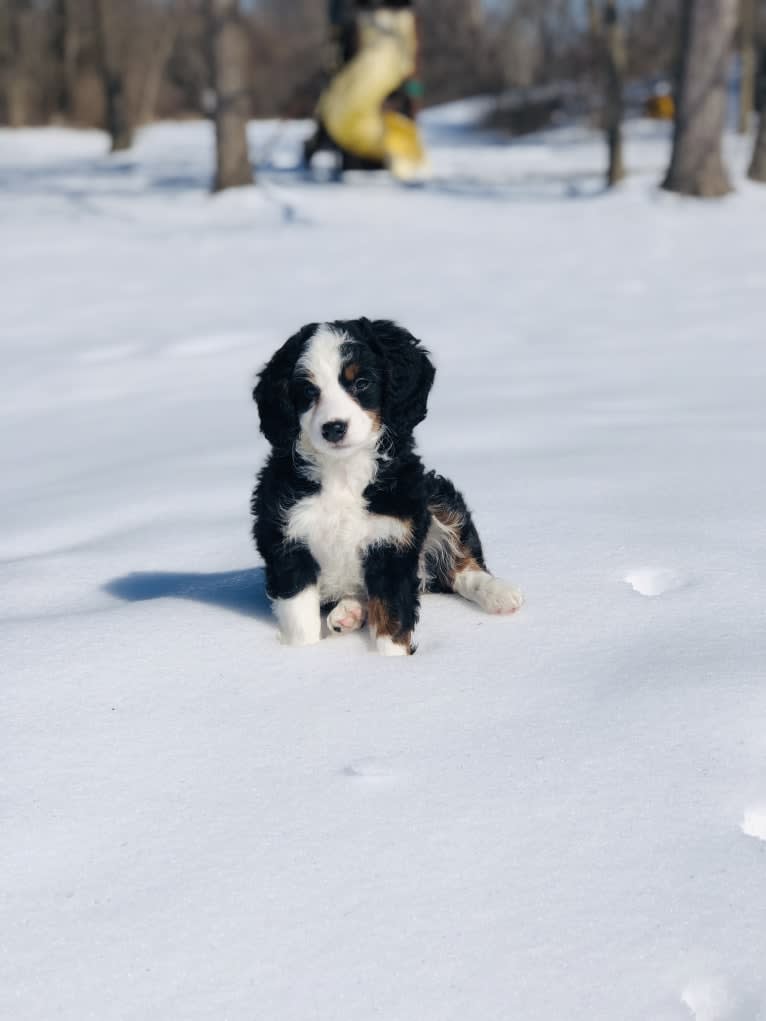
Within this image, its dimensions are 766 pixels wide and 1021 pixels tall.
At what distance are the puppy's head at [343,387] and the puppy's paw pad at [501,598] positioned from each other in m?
0.50

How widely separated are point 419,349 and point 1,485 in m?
2.97

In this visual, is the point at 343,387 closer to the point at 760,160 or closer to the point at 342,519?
the point at 342,519

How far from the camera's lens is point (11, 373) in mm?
7504

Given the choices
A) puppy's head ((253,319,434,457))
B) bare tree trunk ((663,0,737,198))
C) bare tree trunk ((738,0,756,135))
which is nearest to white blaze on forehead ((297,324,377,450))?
puppy's head ((253,319,434,457))

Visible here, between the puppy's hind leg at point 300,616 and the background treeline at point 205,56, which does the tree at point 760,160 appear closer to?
the puppy's hind leg at point 300,616

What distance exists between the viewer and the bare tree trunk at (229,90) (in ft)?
39.5

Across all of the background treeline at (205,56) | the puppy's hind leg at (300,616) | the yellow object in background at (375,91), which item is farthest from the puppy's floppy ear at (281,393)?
the background treeline at (205,56)

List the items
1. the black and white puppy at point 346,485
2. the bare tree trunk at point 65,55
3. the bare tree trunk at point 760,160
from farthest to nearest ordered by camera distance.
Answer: the bare tree trunk at point 65,55 < the bare tree trunk at point 760,160 < the black and white puppy at point 346,485

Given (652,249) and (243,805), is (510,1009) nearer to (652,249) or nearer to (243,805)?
(243,805)

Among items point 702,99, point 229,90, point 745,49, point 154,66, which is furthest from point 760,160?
point 154,66

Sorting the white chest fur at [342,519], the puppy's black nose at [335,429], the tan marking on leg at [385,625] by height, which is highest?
the puppy's black nose at [335,429]

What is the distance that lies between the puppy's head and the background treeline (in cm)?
2507

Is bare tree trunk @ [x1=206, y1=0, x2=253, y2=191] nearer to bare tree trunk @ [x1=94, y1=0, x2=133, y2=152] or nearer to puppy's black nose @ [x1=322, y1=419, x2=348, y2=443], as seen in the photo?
bare tree trunk @ [x1=94, y1=0, x2=133, y2=152]

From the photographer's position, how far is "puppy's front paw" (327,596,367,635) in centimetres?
320
